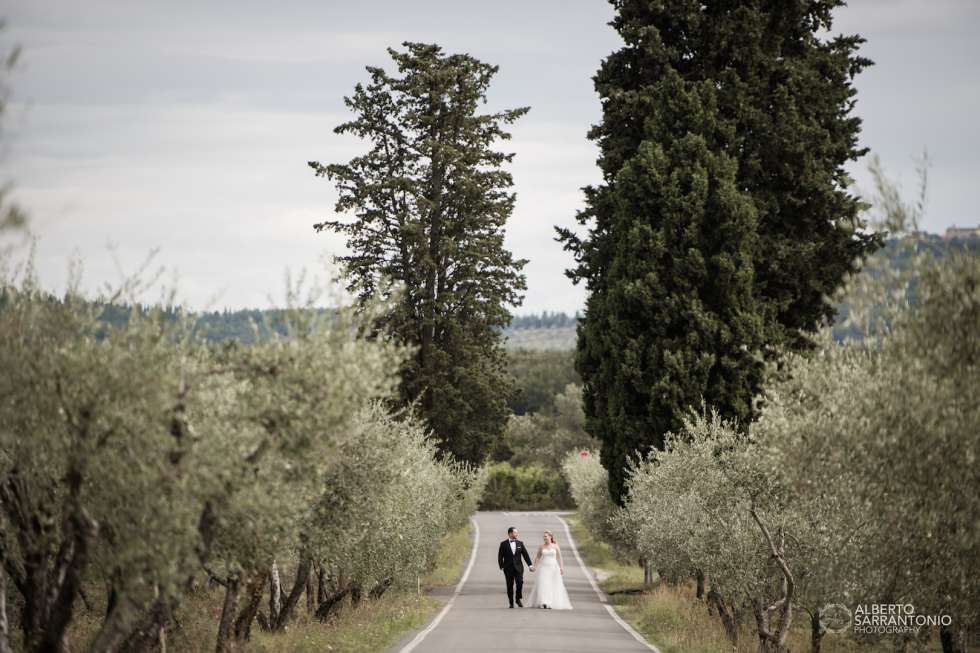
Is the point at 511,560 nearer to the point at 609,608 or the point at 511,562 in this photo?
the point at 511,562

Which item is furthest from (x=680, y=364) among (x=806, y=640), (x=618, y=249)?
(x=806, y=640)

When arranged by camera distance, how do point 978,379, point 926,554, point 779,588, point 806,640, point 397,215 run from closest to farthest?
point 978,379 → point 926,554 → point 779,588 → point 806,640 → point 397,215

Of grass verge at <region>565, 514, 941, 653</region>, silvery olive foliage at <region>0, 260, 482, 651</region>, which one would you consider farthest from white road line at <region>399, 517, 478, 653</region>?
Answer: silvery olive foliage at <region>0, 260, 482, 651</region>

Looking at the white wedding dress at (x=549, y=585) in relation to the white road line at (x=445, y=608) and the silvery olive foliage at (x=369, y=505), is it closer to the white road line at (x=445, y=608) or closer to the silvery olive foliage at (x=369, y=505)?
the white road line at (x=445, y=608)

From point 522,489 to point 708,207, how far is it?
7047 centimetres

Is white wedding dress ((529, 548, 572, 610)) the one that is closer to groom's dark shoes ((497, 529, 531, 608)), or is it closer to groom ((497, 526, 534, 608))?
groom ((497, 526, 534, 608))

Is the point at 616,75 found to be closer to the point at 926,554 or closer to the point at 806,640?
the point at 806,640

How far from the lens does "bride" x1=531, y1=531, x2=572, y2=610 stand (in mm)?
30828

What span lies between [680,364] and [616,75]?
30.3ft

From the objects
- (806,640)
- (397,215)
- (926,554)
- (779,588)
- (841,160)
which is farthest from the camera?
(397,215)

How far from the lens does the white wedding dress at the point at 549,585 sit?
3084 centimetres

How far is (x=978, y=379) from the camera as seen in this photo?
37.3 ft

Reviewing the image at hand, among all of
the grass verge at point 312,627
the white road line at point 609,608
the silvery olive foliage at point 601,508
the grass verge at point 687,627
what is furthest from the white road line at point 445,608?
the silvery olive foliage at point 601,508

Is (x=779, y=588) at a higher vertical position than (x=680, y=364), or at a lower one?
lower
